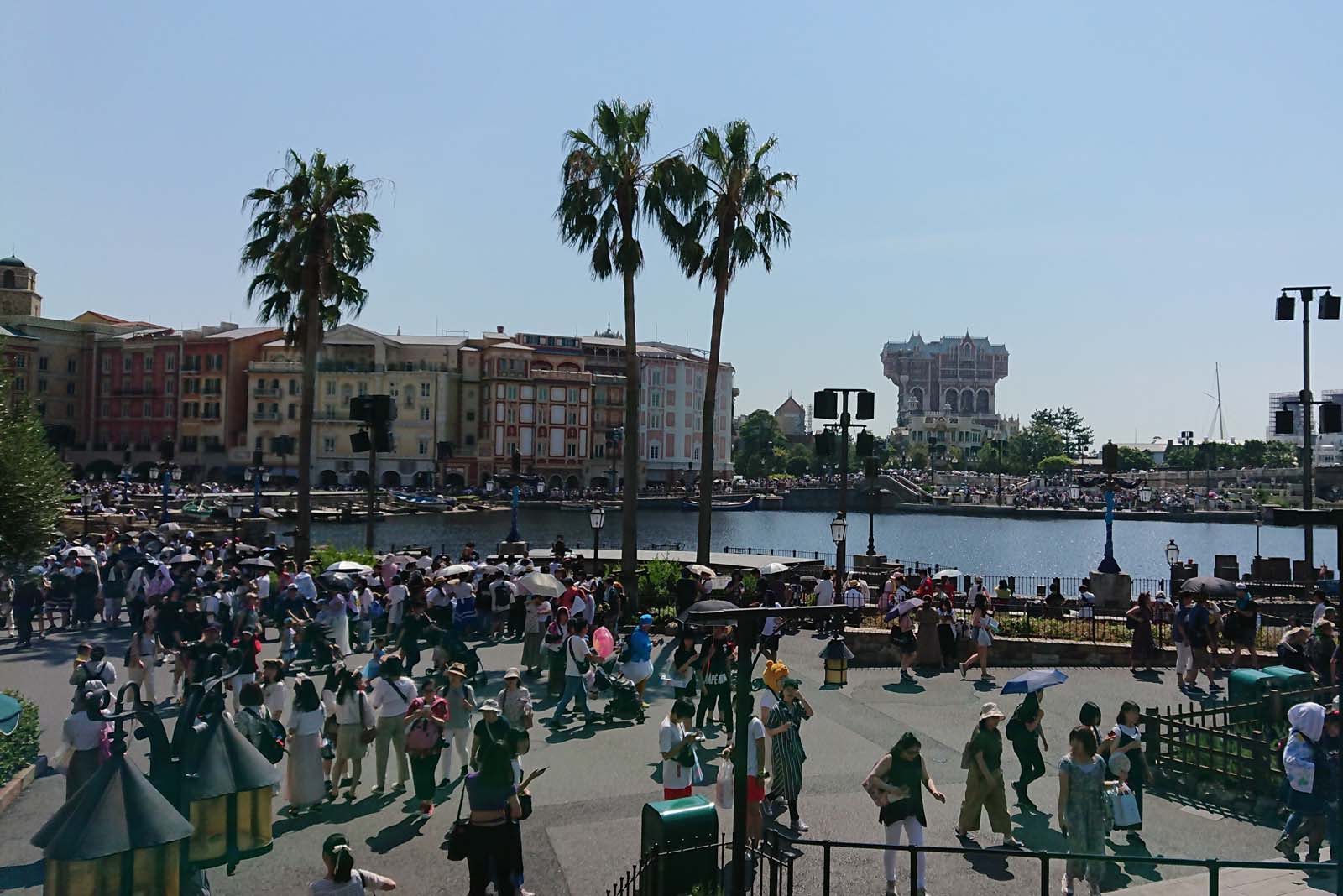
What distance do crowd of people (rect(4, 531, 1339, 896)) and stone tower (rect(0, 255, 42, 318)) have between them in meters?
88.6

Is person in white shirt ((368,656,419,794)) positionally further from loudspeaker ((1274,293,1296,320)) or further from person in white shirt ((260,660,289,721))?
loudspeaker ((1274,293,1296,320))

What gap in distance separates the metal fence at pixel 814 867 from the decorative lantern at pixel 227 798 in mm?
2819

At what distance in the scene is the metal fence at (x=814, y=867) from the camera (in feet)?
23.4

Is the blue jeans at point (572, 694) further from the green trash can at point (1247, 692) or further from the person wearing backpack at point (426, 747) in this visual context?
the green trash can at point (1247, 692)

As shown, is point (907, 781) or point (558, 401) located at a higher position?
point (558, 401)

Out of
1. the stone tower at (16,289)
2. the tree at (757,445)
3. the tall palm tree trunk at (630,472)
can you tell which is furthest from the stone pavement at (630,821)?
the tree at (757,445)

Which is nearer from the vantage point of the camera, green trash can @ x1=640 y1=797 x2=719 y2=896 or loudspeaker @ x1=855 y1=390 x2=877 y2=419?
green trash can @ x1=640 y1=797 x2=719 y2=896

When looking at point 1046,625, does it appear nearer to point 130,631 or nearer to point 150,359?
point 130,631

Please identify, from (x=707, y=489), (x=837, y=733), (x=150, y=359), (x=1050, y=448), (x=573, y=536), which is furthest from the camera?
(x=1050, y=448)

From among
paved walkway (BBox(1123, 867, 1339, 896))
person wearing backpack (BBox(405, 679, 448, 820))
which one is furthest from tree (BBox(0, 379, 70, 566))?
paved walkway (BBox(1123, 867, 1339, 896))

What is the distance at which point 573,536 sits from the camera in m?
72.8

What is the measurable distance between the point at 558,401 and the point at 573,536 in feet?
93.1

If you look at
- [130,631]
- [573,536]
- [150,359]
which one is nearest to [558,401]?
[573,536]

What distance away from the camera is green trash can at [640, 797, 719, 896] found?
25.5ft
